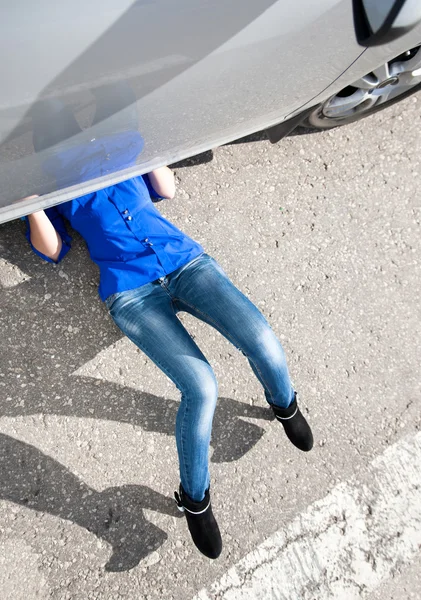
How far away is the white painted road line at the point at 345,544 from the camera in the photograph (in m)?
2.70

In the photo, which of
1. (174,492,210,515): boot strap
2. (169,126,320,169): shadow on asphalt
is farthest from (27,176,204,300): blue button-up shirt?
(174,492,210,515): boot strap

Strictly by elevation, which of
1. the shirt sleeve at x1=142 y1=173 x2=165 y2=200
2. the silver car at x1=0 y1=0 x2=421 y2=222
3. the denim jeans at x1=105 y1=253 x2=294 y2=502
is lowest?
the denim jeans at x1=105 y1=253 x2=294 y2=502

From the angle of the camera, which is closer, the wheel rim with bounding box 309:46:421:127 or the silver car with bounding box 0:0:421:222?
the silver car with bounding box 0:0:421:222

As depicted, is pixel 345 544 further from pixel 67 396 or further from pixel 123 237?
pixel 123 237

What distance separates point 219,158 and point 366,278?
1.04m

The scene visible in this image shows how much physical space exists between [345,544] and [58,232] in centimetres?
211

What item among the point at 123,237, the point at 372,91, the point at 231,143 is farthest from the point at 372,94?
the point at 123,237

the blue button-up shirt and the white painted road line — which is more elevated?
the blue button-up shirt

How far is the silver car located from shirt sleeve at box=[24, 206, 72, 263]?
0.35 m

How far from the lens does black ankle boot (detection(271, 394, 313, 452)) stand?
266cm

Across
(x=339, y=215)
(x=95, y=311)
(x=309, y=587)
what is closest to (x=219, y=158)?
(x=339, y=215)

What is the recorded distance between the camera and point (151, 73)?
5.65 ft

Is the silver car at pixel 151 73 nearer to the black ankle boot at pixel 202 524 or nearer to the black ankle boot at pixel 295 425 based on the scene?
the black ankle boot at pixel 295 425

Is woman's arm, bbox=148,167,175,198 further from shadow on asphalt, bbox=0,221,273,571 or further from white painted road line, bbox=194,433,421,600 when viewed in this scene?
white painted road line, bbox=194,433,421,600
